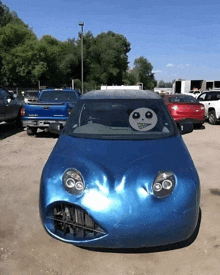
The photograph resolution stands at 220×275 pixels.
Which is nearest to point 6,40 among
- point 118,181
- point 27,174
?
point 27,174

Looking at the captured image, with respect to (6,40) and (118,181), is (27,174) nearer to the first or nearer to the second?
(118,181)

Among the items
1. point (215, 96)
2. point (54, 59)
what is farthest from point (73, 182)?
point (54, 59)

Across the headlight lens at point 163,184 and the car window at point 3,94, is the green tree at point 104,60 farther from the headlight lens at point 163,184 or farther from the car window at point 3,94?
the headlight lens at point 163,184

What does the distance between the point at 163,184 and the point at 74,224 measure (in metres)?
0.93

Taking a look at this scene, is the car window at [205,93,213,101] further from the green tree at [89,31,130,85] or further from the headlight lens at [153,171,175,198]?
the green tree at [89,31,130,85]

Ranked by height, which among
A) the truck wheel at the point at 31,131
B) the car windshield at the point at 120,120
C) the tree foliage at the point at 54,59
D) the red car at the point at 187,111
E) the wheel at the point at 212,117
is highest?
the tree foliage at the point at 54,59

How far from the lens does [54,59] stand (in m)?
55.4

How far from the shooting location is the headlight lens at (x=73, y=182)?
2.91 metres

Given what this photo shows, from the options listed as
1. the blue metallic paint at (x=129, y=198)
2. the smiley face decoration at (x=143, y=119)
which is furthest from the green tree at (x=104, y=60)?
the blue metallic paint at (x=129, y=198)

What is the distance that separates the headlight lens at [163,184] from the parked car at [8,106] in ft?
30.9

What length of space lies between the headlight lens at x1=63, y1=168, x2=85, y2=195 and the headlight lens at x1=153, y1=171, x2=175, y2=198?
701mm

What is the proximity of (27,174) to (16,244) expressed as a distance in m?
2.88

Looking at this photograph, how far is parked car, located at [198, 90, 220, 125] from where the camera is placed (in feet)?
49.0

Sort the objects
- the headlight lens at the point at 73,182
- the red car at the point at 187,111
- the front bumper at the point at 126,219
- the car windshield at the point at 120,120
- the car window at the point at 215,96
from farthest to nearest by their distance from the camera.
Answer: the car window at the point at 215,96 < the red car at the point at 187,111 < the car windshield at the point at 120,120 < the headlight lens at the point at 73,182 < the front bumper at the point at 126,219
